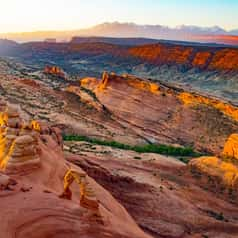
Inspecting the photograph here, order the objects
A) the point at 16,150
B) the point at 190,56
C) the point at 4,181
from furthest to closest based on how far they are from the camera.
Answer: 1. the point at 190,56
2. the point at 16,150
3. the point at 4,181

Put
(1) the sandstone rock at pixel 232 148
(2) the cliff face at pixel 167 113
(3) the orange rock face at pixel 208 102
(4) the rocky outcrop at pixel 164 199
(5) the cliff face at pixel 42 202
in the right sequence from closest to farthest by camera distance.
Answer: (5) the cliff face at pixel 42 202, (4) the rocky outcrop at pixel 164 199, (1) the sandstone rock at pixel 232 148, (2) the cliff face at pixel 167 113, (3) the orange rock face at pixel 208 102

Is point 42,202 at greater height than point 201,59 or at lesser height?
greater

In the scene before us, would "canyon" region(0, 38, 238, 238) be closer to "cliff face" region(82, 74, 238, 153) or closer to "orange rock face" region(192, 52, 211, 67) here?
"cliff face" region(82, 74, 238, 153)

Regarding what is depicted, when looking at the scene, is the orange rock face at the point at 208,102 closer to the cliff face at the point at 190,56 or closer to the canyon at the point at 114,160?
the canyon at the point at 114,160

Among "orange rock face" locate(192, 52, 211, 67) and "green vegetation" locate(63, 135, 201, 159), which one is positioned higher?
"orange rock face" locate(192, 52, 211, 67)

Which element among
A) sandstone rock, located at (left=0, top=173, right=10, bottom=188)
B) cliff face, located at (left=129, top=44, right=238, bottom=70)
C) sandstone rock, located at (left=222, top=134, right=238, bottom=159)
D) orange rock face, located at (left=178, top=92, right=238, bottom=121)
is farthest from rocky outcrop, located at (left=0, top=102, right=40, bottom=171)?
cliff face, located at (left=129, top=44, right=238, bottom=70)

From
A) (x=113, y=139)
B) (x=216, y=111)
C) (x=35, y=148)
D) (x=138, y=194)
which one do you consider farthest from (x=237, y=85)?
(x=35, y=148)

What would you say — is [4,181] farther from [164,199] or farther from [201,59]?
[201,59]

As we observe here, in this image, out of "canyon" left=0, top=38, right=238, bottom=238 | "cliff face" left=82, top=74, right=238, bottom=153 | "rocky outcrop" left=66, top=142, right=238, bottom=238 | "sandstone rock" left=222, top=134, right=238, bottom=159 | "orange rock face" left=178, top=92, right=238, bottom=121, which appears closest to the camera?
"canyon" left=0, top=38, right=238, bottom=238

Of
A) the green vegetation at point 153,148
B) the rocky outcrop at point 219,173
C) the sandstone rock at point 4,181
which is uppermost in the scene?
the sandstone rock at point 4,181

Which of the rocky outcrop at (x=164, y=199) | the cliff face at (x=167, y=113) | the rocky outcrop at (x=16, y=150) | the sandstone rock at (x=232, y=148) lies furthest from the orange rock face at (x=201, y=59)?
the rocky outcrop at (x=16, y=150)

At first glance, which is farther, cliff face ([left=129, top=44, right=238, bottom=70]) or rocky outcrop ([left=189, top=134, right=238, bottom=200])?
cliff face ([left=129, top=44, right=238, bottom=70])

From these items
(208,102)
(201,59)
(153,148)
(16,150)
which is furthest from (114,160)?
(201,59)
